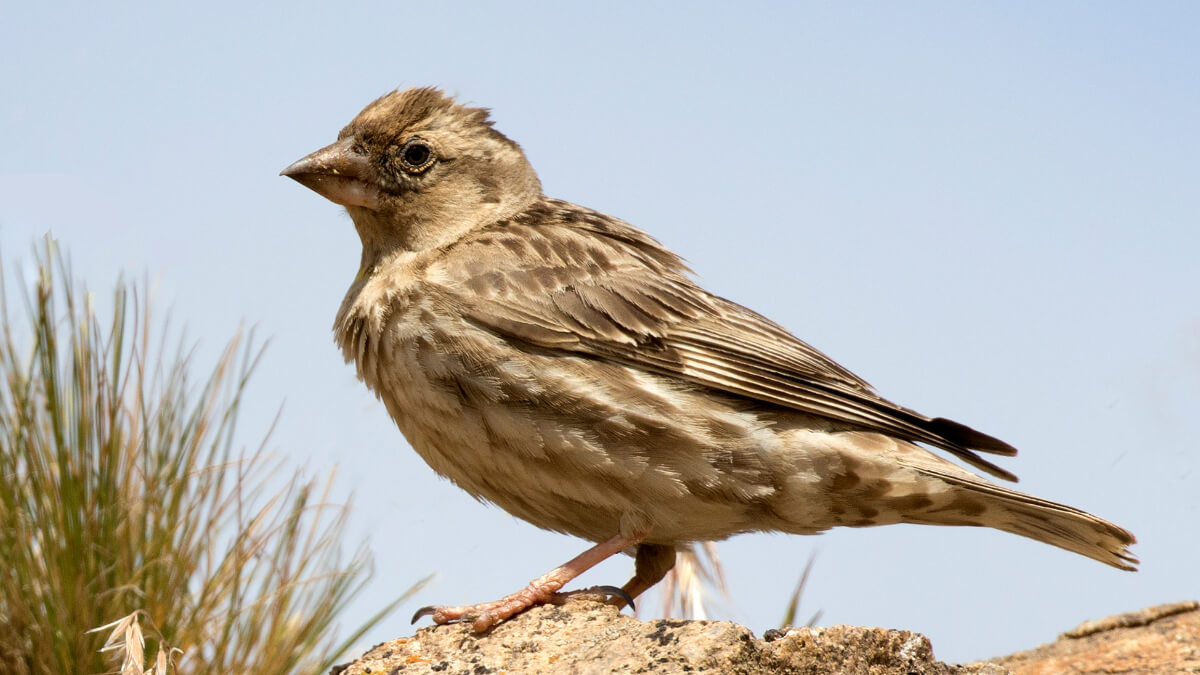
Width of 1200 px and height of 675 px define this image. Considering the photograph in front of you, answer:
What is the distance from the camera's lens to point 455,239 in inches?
205

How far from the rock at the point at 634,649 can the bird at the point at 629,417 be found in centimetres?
13

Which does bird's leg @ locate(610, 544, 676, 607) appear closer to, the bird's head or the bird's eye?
the bird's head

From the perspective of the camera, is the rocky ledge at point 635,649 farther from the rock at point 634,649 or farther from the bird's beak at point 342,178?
the bird's beak at point 342,178

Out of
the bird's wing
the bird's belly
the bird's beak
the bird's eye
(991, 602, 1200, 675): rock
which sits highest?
the bird's eye

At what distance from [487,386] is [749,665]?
4.82 ft

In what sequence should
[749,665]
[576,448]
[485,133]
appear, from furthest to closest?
[485,133] < [576,448] < [749,665]

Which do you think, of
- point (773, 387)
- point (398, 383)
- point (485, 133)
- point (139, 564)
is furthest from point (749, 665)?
point (485, 133)

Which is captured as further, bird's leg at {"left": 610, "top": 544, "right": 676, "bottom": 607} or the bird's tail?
bird's leg at {"left": 610, "top": 544, "right": 676, "bottom": 607}

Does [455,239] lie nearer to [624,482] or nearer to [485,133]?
[485,133]

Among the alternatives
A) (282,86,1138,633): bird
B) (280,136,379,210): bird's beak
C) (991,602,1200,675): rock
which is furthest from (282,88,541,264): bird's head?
(991,602,1200,675): rock

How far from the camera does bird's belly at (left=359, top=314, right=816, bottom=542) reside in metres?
4.40

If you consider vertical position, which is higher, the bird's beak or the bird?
the bird's beak

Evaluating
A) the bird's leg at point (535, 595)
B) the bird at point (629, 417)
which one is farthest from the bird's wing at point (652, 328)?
the bird's leg at point (535, 595)

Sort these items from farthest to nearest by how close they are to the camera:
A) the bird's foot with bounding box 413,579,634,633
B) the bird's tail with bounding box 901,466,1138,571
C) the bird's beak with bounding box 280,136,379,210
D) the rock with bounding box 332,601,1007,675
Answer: the bird's beak with bounding box 280,136,379,210, the bird's tail with bounding box 901,466,1138,571, the bird's foot with bounding box 413,579,634,633, the rock with bounding box 332,601,1007,675
